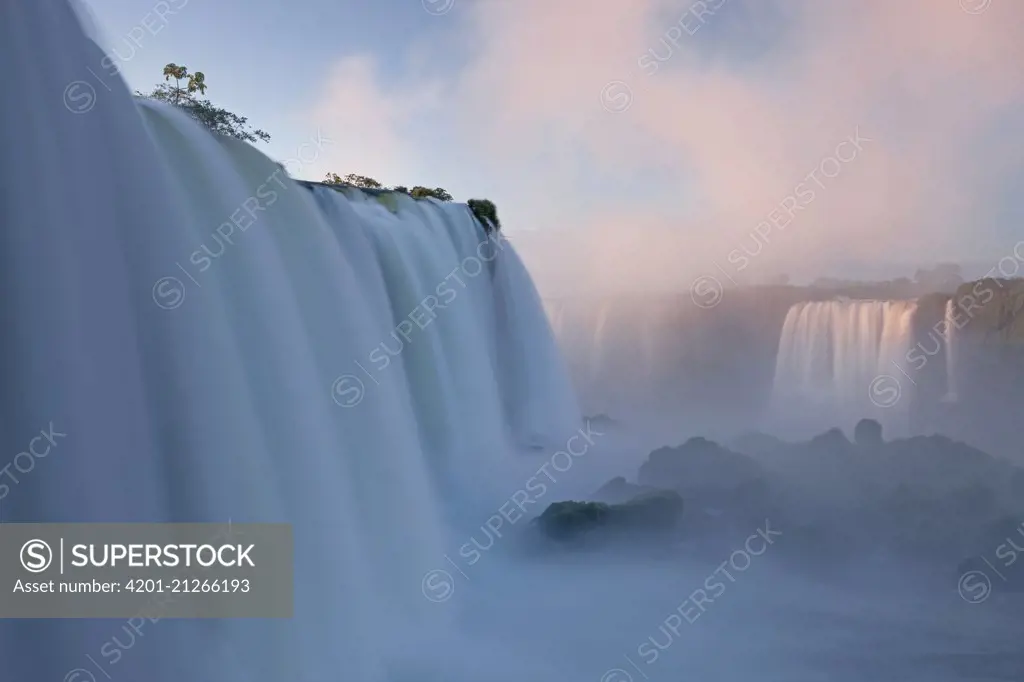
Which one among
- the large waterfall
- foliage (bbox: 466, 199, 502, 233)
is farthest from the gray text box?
foliage (bbox: 466, 199, 502, 233)

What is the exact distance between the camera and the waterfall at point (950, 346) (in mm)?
16203

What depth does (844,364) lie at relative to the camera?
18391mm

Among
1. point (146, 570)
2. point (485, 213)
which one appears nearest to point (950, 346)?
point (485, 213)

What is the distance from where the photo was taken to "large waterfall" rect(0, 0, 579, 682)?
10.1 feet

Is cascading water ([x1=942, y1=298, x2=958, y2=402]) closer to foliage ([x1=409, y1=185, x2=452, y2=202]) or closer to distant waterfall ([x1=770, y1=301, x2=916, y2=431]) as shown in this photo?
distant waterfall ([x1=770, y1=301, x2=916, y2=431])

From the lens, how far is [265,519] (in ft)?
14.8

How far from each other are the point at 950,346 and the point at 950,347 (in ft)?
0.12

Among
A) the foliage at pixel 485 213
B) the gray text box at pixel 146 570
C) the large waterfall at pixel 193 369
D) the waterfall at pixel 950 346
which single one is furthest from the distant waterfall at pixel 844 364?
the gray text box at pixel 146 570

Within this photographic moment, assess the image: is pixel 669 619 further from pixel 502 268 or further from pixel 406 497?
pixel 502 268

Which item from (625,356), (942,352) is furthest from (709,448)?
(625,356)

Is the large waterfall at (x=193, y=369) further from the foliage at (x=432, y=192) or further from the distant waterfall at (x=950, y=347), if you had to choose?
the distant waterfall at (x=950, y=347)

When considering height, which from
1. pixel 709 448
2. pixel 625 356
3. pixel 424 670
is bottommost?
pixel 424 670

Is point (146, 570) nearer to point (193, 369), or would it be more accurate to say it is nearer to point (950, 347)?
point (193, 369)

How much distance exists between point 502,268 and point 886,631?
35.8ft
